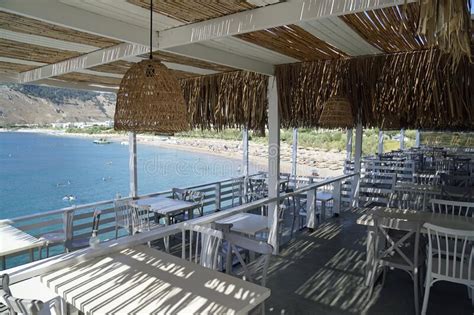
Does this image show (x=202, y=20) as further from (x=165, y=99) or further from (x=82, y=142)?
(x=82, y=142)

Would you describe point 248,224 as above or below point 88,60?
below

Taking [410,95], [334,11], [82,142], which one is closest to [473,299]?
[410,95]

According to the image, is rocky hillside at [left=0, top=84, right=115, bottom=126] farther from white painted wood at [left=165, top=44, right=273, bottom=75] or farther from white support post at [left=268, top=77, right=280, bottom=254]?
white painted wood at [left=165, top=44, right=273, bottom=75]

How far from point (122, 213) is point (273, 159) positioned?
273 centimetres

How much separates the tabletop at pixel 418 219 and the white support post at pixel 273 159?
1252mm

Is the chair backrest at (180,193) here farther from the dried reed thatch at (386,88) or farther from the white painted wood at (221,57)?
the white painted wood at (221,57)

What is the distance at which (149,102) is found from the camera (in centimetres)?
174

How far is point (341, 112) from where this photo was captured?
3.65 m

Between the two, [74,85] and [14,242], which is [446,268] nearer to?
[14,242]

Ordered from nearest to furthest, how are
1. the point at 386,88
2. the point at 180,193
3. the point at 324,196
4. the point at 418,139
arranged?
the point at 386,88 < the point at 324,196 < the point at 180,193 < the point at 418,139

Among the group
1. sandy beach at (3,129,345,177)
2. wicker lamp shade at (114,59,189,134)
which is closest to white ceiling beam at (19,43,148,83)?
wicker lamp shade at (114,59,189,134)

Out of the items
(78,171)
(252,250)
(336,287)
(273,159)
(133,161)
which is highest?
(273,159)

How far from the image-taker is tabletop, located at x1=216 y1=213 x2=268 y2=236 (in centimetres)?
395

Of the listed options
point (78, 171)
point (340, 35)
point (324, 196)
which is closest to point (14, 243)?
point (340, 35)
